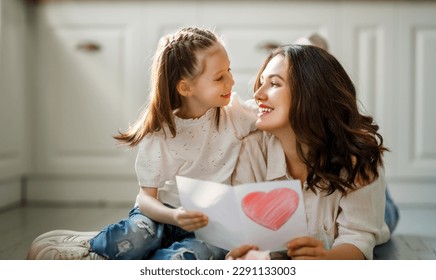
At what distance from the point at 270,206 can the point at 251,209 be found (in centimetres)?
2

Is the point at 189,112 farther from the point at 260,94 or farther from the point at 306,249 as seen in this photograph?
the point at 306,249

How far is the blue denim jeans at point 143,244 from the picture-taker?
85cm

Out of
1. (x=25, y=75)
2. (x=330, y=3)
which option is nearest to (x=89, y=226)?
(x=25, y=75)

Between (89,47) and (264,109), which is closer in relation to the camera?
(264,109)

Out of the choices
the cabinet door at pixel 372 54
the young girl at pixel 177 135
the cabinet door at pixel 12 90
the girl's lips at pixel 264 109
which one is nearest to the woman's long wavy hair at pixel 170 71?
the young girl at pixel 177 135

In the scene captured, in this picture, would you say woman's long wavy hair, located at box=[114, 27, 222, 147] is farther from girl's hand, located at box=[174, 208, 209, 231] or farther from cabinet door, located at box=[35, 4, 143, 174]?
cabinet door, located at box=[35, 4, 143, 174]

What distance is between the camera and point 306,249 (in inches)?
31.9

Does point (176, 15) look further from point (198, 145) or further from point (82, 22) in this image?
point (198, 145)

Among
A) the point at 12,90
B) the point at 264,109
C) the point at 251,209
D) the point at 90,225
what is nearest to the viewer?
the point at 251,209

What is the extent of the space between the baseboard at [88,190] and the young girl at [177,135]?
28.4 inches

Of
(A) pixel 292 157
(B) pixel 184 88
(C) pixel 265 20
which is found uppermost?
(C) pixel 265 20

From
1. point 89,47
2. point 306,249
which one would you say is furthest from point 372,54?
point 306,249

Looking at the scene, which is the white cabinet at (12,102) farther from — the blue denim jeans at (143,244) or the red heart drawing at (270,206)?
the red heart drawing at (270,206)

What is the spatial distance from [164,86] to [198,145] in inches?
4.0
